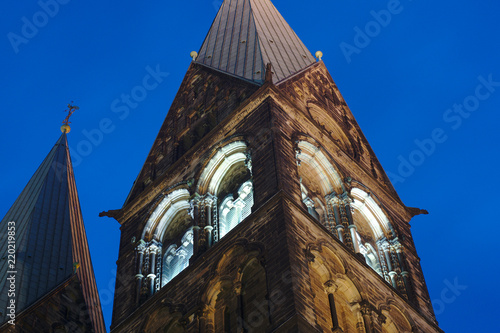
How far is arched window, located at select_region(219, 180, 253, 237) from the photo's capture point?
32.9 meters

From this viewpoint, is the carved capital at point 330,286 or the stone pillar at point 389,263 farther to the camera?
the stone pillar at point 389,263

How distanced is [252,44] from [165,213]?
8731mm

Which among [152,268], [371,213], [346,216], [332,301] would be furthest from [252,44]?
[332,301]

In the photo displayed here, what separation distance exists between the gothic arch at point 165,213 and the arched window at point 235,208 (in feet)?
6.48

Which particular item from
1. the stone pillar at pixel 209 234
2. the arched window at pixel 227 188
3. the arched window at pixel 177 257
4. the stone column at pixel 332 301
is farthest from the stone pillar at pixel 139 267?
the stone column at pixel 332 301

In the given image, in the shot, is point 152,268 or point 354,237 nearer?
point 354,237

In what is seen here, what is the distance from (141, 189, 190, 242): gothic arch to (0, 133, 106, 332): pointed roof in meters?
3.61

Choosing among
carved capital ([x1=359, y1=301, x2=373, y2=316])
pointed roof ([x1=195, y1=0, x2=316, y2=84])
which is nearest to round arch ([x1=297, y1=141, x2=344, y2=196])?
pointed roof ([x1=195, y1=0, x2=316, y2=84])

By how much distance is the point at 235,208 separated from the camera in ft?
110

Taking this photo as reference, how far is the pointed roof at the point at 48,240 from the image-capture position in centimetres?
3659

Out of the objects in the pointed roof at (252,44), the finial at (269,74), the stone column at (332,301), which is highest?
the pointed roof at (252,44)

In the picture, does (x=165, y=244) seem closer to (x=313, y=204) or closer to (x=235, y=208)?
(x=235, y=208)

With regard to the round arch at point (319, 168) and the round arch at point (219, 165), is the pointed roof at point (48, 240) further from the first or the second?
the round arch at point (319, 168)

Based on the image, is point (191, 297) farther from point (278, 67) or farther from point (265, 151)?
point (278, 67)
